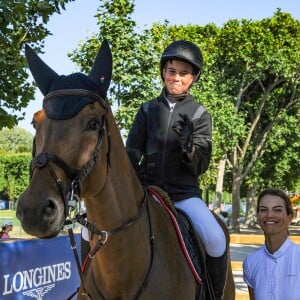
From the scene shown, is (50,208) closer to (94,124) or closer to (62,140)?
(62,140)

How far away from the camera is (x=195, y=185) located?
421cm

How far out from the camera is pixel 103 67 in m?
3.13

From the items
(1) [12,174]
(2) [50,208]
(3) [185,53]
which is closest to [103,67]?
(2) [50,208]

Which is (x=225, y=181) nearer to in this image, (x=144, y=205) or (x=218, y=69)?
(x=218, y=69)

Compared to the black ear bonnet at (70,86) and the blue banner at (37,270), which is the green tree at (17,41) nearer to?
the blue banner at (37,270)

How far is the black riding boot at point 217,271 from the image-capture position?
4.17 m

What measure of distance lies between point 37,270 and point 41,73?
5086 millimetres

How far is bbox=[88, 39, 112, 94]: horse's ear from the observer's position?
312 centimetres

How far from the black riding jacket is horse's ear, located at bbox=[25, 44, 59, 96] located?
1.18 meters

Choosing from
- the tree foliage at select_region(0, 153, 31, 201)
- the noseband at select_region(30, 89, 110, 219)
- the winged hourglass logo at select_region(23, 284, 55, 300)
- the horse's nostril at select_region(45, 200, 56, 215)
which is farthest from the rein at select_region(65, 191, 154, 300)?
the tree foliage at select_region(0, 153, 31, 201)

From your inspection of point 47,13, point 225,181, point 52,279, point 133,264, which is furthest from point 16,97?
point 225,181

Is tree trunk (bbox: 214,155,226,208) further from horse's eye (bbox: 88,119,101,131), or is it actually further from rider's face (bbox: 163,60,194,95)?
horse's eye (bbox: 88,119,101,131)

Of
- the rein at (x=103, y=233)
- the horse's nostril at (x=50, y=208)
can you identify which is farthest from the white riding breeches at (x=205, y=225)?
the horse's nostril at (x=50, y=208)

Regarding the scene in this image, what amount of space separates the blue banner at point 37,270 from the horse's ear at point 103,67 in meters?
4.47
